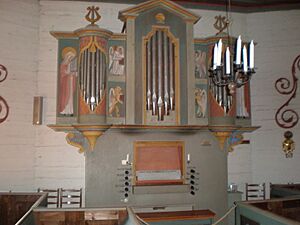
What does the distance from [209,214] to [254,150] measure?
2641 mm

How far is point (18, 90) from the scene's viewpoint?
25.9ft

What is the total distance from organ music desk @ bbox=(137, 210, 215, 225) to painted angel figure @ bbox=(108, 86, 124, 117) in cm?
226

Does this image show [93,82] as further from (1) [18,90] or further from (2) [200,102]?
(2) [200,102]

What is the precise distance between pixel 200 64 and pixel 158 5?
164 cm

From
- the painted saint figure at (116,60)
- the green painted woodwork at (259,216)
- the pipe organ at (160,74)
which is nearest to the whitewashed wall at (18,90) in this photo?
the painted saint figure at (116,60)

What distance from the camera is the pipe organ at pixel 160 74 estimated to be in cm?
736

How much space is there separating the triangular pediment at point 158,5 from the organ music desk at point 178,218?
4.28 meters

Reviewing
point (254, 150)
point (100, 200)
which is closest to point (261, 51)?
point (254, 150)

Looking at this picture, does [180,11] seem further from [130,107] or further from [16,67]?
[16,67]

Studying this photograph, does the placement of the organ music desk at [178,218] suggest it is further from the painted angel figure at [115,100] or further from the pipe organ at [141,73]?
the painted angel figure at [115,100]

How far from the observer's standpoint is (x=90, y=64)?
7.16m

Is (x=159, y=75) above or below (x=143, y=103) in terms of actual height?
above

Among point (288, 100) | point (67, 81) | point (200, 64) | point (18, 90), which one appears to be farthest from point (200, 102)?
point (18, 90)

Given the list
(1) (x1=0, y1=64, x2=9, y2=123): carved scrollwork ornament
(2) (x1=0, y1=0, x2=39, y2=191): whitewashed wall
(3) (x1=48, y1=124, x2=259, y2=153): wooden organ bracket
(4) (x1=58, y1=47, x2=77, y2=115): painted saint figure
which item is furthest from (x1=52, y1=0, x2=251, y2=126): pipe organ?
(1) (x1=0, y1=64, x2=9, y2=123): carved scrollwork ornament
